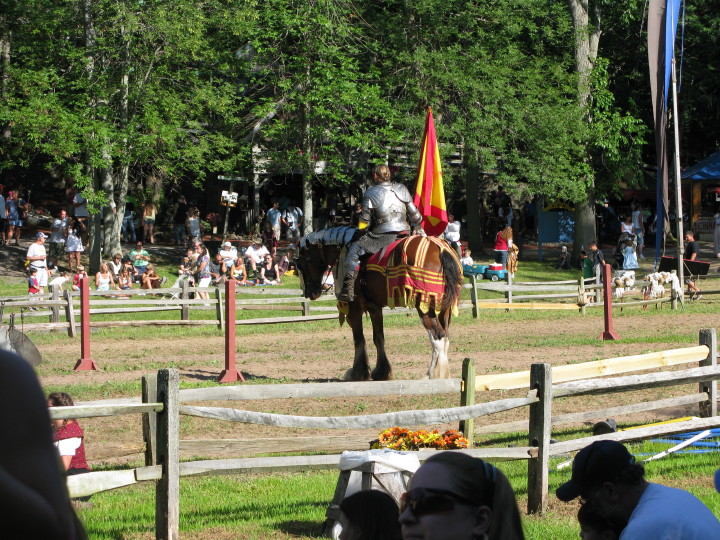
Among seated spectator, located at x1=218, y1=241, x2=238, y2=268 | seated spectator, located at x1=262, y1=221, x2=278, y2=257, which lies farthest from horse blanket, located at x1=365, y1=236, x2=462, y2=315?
seated spectator, located at x1=262, y1=221, x2=278, y2=257

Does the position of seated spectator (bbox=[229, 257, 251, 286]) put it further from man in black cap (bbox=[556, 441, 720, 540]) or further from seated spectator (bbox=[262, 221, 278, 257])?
man in black cap (bbox=[556, 441, 720, 540])

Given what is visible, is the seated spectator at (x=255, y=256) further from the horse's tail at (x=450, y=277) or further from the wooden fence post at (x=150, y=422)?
the wooden fence post at (x=150, y=422)

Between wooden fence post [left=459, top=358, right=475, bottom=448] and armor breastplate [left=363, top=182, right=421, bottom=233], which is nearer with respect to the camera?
wooden fence post [left=459, top=358, right=475, bottom=448]

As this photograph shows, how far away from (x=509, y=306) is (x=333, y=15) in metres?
12.2

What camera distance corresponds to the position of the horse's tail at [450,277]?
1272 centimetres

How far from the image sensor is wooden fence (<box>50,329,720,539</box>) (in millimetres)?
6910

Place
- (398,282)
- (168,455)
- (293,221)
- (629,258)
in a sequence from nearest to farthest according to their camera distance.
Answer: (168,455) < (398,282) < (629,258) < (293,221)

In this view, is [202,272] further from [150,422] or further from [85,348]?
[150,422]

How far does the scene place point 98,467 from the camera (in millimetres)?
9930

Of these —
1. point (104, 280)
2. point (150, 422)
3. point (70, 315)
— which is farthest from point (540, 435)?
point (104, 280)

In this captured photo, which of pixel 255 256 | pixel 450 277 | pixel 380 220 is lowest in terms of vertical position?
pixel 450 277

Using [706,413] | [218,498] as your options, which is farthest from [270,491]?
[706,413]

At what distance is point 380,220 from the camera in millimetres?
13250

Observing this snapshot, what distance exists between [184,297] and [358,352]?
1058cm
